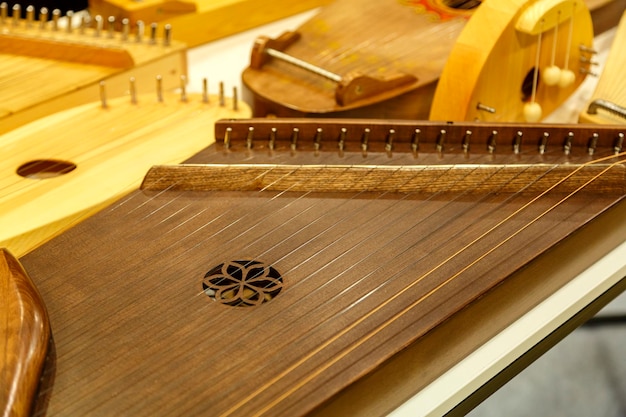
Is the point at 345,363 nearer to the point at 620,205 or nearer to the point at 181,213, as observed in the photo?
the point at 181,213

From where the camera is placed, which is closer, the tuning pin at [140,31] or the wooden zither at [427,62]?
the wooden zither at [427,62]

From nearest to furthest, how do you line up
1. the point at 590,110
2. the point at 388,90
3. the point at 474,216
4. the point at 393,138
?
1. the point at 474,216
2. the point at 393,138
3. the point at 590,110
4. the point at 388,90

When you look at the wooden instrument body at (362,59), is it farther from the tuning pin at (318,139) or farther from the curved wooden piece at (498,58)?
the tuning pin at (318,139)

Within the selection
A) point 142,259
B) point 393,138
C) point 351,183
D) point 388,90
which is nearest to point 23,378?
point 142,259

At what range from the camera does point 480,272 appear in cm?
119

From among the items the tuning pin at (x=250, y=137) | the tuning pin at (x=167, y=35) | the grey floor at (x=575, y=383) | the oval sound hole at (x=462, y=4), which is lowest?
the grey floor at (x=575, y=383)

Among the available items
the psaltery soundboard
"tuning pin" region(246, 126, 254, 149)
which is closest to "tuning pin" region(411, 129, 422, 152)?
"tuning pin" region(246, 126, 254, 149)

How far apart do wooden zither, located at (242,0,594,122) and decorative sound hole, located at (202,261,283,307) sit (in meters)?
0.63

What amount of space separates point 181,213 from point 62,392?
0.40 m

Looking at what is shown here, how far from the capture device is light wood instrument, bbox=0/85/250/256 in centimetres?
134

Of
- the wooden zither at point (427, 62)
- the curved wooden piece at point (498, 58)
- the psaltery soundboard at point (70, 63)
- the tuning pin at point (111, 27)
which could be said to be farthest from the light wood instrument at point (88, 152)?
the curved wooden piece at point (498, 58)

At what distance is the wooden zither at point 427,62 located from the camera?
1.64 m

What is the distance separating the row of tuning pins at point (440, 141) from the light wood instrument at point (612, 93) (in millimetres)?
198

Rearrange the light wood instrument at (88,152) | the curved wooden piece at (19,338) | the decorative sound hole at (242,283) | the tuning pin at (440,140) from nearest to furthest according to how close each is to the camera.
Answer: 1. the curved wooden piece at (19,338)
2. the decorative sound hole at (242,283)
3. the light wood instrument at (88,152)
4. the tuning pin at (440,140)
